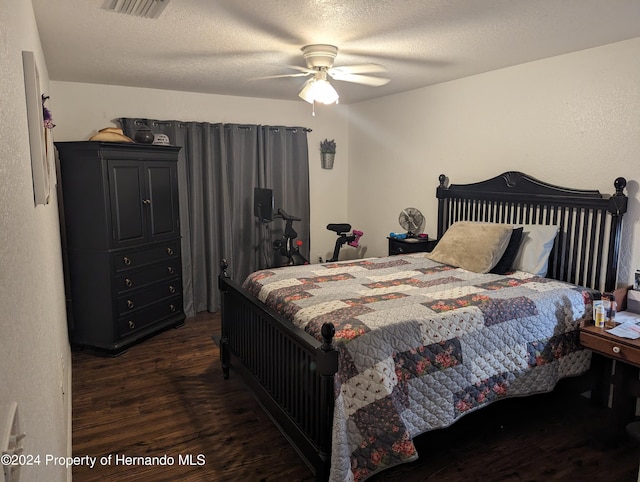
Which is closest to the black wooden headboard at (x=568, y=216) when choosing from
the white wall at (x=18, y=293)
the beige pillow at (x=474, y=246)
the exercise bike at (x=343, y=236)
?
the beige pillow at (x=474, y=246)

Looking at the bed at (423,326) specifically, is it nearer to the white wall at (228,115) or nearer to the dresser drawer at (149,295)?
the dresser drawer at (149,295)

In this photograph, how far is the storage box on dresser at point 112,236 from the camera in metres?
3.72

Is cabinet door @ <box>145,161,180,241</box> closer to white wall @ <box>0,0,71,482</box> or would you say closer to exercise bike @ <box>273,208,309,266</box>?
exercise bike @ <box>273,208,309,266</box>

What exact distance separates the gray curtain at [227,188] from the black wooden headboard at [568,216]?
7.58 ft

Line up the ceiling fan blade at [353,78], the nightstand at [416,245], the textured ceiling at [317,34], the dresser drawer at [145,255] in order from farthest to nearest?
the nightstand at [416,245] → the dresser drawer at [145,255] → the ceiling fan blade at [353,78] → the textured ceiling at [317,34]

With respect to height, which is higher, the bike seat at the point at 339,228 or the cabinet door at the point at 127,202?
the cabinet door at the point at 127,202

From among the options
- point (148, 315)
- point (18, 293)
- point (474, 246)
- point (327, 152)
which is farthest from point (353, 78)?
point (18, 293)

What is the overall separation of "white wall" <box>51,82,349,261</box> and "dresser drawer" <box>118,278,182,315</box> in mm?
1635

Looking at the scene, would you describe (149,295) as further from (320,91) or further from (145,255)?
(320,91)

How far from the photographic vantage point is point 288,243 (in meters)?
5.33

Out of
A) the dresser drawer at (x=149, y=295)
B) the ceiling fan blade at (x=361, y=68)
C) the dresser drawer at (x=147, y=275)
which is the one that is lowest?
the dresser drawer at (x=149, y=295)

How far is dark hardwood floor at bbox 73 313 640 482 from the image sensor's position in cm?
242

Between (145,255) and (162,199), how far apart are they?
54 cm

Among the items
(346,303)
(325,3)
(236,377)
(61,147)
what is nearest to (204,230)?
(61,147)
